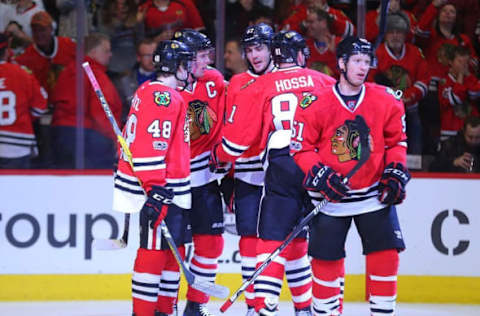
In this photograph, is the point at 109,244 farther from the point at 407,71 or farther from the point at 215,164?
the point at 407,71

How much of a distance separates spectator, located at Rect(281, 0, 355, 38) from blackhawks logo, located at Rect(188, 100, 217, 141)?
1.48 metres

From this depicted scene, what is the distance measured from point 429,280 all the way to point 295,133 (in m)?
1.98

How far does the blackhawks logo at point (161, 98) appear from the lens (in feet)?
13.1

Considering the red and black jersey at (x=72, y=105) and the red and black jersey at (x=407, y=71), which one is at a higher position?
the red and black jersey at (x=407, y=71)

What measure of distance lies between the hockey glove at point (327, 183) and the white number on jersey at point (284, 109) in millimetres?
485

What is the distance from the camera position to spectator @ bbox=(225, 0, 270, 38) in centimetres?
606

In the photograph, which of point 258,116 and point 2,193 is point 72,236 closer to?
point 2,193

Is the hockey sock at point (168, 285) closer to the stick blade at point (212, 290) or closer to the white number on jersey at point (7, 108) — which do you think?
the stick blade at point (212, 290)

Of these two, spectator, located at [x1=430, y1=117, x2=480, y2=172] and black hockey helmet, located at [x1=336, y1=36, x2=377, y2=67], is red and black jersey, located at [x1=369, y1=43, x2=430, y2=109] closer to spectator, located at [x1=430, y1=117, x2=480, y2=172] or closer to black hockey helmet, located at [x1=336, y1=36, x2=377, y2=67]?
spectator, located at [x1=430, y1=117, x2=480, y2=172]

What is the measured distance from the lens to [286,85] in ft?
14.5

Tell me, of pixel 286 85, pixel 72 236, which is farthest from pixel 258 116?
pixel 72 236

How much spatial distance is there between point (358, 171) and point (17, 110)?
2.67m

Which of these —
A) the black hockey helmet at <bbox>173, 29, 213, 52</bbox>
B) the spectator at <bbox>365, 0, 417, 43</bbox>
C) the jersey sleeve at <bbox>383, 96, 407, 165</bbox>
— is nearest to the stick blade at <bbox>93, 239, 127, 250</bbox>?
the black hockey helmet at <bbox>173, 29, 213, 52</bbox>

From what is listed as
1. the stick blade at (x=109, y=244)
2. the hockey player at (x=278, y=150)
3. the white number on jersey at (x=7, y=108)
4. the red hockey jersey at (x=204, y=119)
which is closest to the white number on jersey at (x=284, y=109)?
the hockey player at (x=278, y=150)
